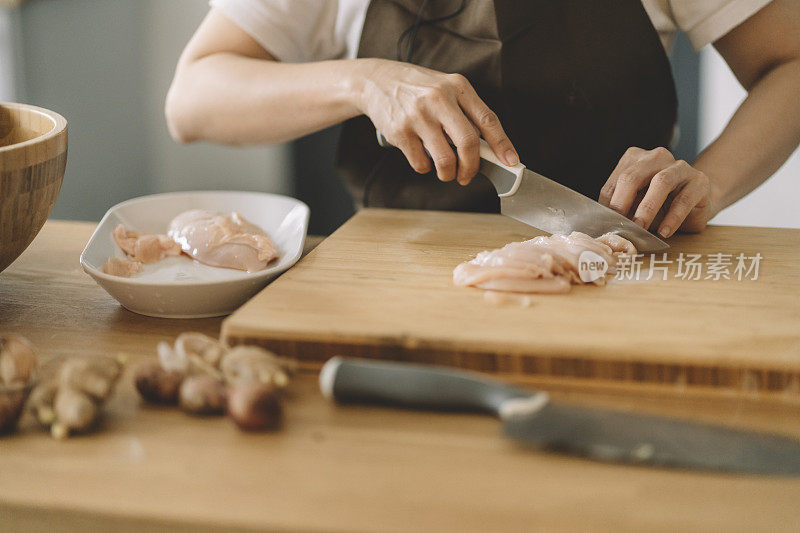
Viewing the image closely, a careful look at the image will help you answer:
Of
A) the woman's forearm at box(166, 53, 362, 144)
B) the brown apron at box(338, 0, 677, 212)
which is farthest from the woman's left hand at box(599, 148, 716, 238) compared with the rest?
the woman's forearm at box(166, 53, 362, 144)

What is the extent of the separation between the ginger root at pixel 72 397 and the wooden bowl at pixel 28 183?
327 mm

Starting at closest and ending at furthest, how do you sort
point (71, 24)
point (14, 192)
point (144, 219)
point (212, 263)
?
1. point (14, 192)
2. point (212, 263)
3. point (144, 219)
4. point (71, 24)

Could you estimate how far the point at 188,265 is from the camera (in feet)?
3.91

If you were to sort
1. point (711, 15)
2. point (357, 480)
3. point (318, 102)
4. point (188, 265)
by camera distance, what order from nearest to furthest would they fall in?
point (357, 480), point (188, 265), point (318, 102), point (711, 15)

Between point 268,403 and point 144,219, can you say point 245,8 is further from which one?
point 268,403

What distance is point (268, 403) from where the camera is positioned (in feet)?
2.51

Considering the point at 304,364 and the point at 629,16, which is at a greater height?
the point at 629,16

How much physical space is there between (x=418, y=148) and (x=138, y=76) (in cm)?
240

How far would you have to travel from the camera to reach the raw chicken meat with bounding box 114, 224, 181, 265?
1.19m

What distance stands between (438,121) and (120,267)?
552 millimetres

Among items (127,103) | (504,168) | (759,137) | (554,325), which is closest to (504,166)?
(504,168)

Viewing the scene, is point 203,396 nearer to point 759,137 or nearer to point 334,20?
point 334,20

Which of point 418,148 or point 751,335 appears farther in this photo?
point 418,148

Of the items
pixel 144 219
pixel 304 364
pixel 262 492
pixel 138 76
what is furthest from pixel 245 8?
pixel 138 76
